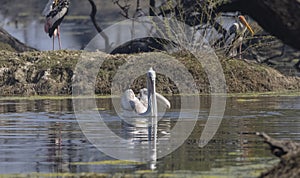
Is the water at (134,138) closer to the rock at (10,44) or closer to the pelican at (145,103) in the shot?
the pelican at (145,103)

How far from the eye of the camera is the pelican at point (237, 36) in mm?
28822

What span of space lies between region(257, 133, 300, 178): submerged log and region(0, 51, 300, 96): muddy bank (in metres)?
14.5

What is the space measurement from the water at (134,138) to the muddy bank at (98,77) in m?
1.98

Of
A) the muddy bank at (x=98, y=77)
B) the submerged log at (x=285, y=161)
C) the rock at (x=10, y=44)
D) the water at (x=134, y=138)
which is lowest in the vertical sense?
the water at (x=134, y=138)

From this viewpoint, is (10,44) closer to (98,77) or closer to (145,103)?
(98,77)

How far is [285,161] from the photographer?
447 inches

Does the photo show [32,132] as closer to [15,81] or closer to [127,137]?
[127,137]

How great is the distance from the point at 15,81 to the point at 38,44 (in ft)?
60.1

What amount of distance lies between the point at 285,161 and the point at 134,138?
5.68m

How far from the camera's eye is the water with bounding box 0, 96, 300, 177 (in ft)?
43.5

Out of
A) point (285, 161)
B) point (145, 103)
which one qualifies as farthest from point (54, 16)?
point (285, 161)

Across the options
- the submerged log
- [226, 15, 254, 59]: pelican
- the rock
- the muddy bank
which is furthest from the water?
the rock

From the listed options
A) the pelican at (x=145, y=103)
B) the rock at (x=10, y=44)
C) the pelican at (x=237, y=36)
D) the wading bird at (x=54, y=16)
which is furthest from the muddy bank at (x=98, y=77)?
the pelican at (x=145, y=103)

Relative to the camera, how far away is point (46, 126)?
18.8 m
